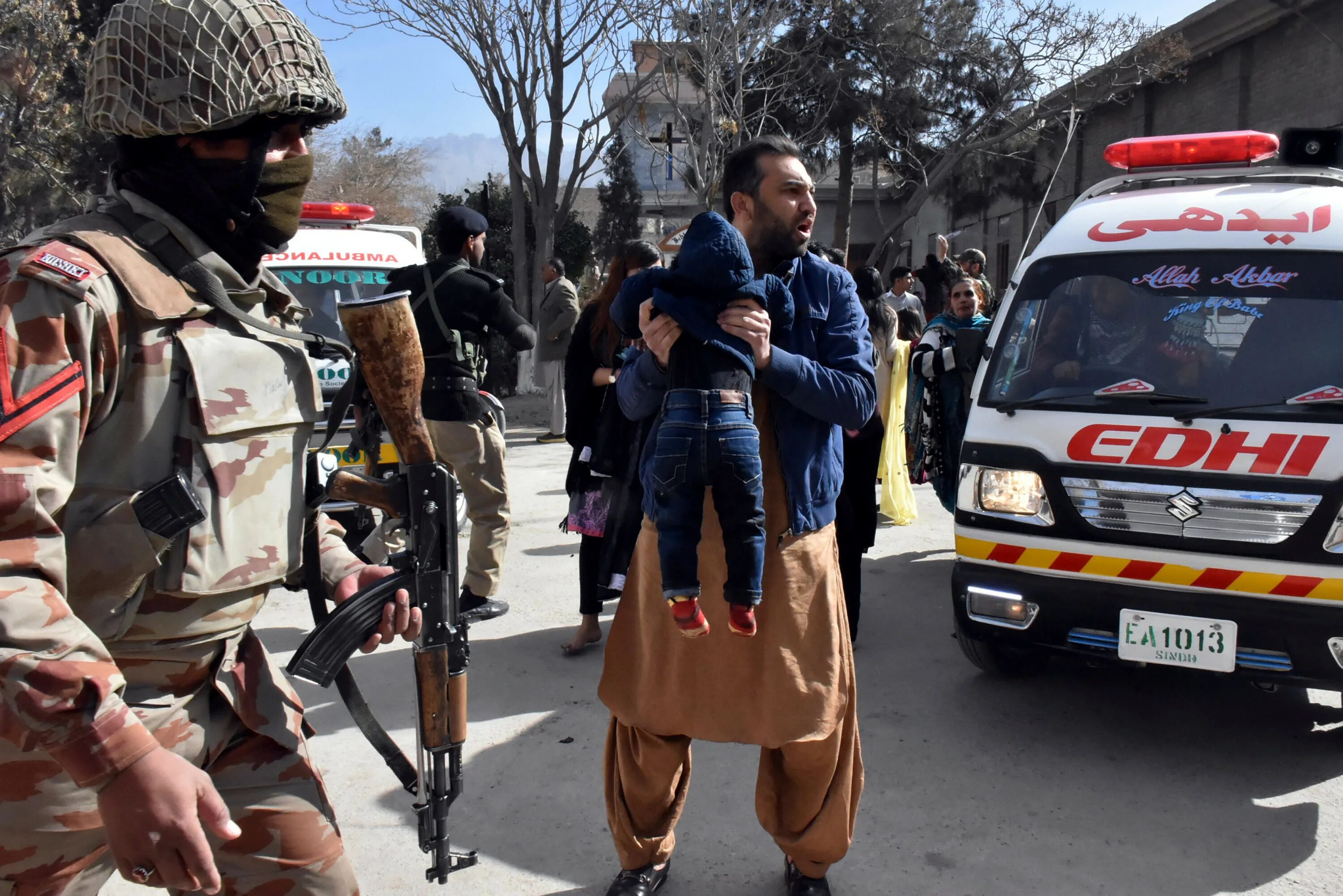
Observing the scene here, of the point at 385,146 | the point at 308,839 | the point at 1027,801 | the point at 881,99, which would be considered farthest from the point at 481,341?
the point at 385,146

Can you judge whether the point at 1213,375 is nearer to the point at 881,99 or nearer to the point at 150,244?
the point at 150,244

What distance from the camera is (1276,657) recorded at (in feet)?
10.9

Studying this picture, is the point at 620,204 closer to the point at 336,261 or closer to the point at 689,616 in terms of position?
the point at 336,261

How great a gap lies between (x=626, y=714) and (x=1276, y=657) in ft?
7.11

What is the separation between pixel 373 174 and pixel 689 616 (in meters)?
43.4

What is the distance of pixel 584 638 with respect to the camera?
15.7 feet

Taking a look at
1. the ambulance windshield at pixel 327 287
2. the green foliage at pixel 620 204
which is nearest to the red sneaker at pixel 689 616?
the ambulance windshield at pixel 327 287

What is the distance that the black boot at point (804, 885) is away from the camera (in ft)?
8.90

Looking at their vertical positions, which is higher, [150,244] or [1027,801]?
[150,244]

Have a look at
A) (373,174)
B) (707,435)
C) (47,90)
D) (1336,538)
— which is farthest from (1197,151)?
(373,174)

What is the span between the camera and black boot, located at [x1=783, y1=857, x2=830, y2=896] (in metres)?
2.71

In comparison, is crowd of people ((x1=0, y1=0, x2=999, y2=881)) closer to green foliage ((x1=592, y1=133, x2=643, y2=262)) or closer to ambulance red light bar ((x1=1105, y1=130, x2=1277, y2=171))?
ambulance red light bar ((x1=1105, y1=130, x2=1277, y2=171))

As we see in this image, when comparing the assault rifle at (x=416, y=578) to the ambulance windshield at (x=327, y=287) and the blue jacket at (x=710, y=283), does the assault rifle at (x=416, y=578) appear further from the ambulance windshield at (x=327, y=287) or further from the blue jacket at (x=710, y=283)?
the ambulance windshield at (x=327, y=287)

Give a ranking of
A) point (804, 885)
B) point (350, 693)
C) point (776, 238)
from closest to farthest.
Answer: point (350, 693), point (776, 238), point (804, 885)
